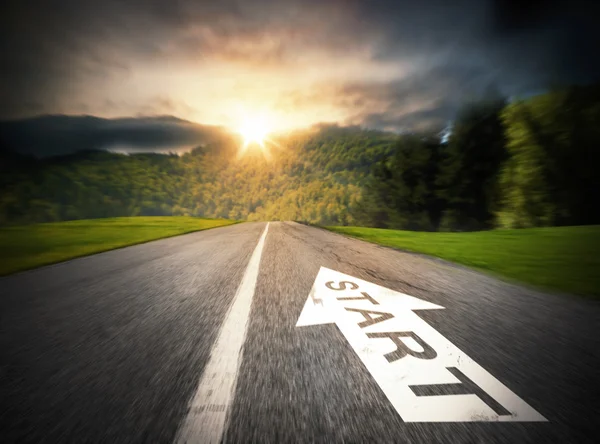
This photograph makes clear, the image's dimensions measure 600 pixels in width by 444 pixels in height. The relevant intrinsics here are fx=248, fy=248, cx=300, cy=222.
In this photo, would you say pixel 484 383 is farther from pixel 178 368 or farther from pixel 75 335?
pixel 75 335

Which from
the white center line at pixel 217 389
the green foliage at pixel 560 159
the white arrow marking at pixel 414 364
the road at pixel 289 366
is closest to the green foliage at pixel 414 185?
the green foliage at pixel 560 159

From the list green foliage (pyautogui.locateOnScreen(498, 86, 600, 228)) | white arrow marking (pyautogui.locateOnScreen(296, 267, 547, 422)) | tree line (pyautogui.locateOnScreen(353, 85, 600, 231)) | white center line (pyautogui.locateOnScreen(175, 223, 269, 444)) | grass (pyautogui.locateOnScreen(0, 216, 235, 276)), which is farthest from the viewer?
tree line (pyautogui.locateOnScreen(353, 85, 600, 231))

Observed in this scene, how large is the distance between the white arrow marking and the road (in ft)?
0.04

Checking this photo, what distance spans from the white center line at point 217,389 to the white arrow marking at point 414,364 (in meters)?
0.67

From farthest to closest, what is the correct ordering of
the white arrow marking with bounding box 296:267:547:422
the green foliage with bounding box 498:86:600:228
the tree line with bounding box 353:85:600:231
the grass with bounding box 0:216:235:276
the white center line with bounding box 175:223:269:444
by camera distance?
the tree line with bounding box 353:85:600:231 → the green foliage with bounding box 498:86:600:228 → the grass with bounding box 0:216:235:276 → the white arrow marking with bounding box 296:267:547:422 → the white center line with bounding box 175:223:269:444

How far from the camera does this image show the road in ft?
3.83

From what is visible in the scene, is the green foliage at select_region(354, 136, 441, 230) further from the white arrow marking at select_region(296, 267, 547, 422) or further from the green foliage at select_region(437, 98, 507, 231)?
the white arrow marking at select_region(296, 267, 547, 422)

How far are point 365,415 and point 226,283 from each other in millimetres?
2995

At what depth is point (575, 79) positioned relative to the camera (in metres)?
21.2

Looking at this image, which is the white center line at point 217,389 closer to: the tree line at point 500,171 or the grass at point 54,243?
the grass at point 54,243

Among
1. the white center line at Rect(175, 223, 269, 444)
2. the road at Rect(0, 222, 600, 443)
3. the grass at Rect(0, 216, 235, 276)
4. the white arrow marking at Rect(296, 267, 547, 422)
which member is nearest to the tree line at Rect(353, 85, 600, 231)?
the road at Rect(0, 222, 600, 443)

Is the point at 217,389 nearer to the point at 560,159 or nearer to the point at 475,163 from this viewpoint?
the point at 560,159

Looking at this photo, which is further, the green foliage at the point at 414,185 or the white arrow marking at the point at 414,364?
the green foliage at the point at 414,185

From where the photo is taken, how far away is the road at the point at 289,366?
3.83 feet
